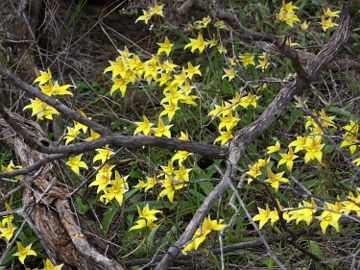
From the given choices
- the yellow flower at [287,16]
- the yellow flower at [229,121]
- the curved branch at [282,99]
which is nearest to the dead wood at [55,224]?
the curved branch at [282,99]

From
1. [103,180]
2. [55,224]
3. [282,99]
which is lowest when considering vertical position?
[55,224]

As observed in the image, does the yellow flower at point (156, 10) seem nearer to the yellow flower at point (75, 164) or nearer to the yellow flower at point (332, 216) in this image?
the yellow flower at point (75, 164)

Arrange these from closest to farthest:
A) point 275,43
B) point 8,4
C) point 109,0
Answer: point 275,43 < point 8,4 < point 109,0

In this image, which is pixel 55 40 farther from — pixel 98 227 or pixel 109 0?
pixel 98 227

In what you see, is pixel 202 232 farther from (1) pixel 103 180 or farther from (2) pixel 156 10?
(2) pixel 156 10

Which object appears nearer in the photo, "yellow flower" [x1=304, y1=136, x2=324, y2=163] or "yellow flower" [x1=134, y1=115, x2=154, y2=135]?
"yellow flower" [x1=304, y1=136, x2=324, y2=163]

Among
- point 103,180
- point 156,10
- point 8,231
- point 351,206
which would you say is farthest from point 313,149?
point 156,10

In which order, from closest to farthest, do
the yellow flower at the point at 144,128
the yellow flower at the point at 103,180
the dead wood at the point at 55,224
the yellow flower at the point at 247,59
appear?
the dead wood at the point at 55,224, the yellow flower at the point at 103,180, the yellow flower at the point at 144,128, the yellow flower at the point at 247,59

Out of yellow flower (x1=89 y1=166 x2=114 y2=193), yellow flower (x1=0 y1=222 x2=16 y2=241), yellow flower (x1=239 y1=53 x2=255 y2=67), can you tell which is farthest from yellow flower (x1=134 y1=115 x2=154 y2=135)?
yellow flower (x1=239 y1=53 x2=255 y2=67)

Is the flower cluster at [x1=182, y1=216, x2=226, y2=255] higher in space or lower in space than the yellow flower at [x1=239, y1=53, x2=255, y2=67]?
higher

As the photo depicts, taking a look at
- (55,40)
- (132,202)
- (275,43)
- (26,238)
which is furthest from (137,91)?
(275,43)

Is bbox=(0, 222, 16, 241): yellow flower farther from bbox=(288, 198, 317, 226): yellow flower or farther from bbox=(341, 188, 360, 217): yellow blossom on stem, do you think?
bbox=(341, 188, 360, 217): yellow blossom on stem
